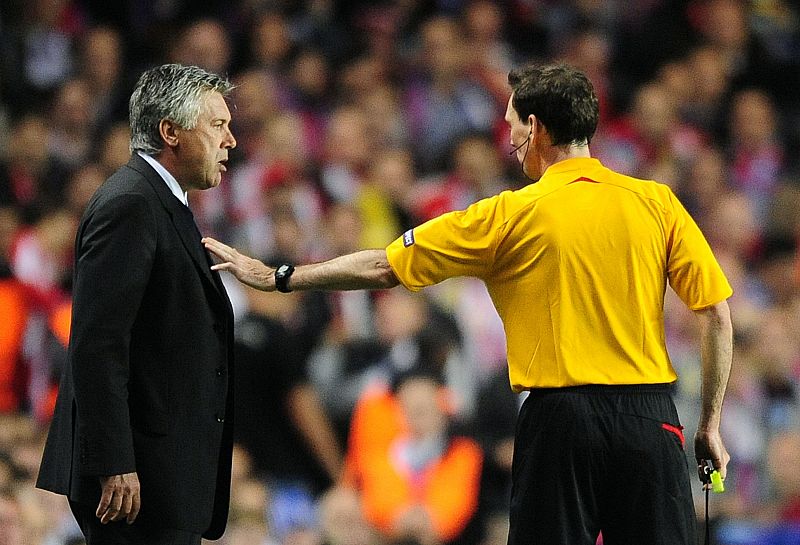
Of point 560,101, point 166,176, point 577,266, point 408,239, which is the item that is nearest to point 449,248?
point 408,239

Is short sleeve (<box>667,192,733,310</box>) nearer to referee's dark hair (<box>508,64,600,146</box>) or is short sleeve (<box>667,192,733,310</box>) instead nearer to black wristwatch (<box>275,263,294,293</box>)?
referee's dark hair (<box>508,64,600,146</box>)

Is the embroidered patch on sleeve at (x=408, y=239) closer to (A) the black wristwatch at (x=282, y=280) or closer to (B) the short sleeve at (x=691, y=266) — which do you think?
(A) the black wristwatch at (x=282, y=280)

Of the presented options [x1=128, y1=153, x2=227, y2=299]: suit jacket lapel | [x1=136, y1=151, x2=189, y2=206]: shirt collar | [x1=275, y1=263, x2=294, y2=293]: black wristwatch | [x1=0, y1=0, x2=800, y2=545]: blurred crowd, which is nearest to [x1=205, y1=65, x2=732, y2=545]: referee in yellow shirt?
[x1=275, y1=263, x2=294, y2=293]: black wristwatch

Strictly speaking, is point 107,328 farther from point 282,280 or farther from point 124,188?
point 282,280

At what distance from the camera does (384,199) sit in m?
5.62

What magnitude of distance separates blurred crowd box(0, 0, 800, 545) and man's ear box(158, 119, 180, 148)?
8.01ft

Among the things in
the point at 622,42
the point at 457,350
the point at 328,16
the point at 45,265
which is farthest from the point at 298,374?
the point at 622,42

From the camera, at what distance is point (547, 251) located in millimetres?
2572

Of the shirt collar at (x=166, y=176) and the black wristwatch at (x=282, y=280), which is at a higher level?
the shirt collar at (x=166, y=176)

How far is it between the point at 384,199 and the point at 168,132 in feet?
9.82

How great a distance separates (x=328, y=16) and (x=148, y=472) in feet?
12.7

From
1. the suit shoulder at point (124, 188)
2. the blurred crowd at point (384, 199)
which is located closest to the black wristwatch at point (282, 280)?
the suit shoulder at point (124, 188)

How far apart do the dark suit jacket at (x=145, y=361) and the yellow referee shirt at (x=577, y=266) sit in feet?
1.54

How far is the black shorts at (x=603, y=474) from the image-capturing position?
2.53 m
